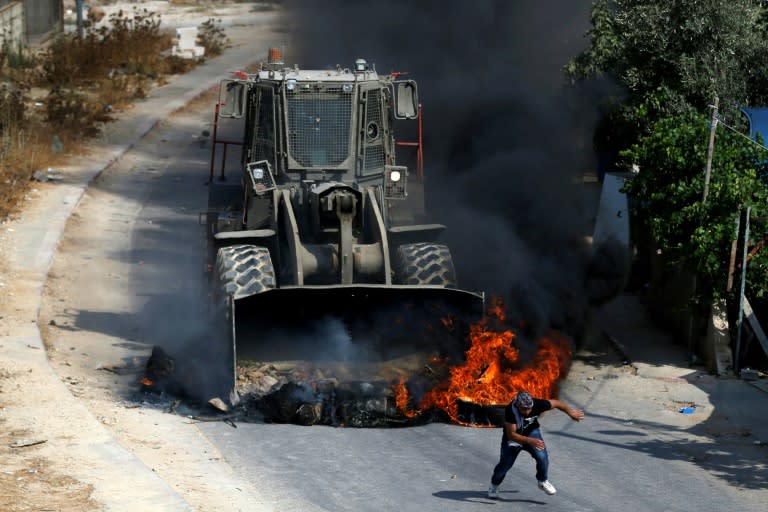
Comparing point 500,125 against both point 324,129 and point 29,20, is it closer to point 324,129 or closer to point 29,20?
point 324,129

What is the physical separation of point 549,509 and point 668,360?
205 inches

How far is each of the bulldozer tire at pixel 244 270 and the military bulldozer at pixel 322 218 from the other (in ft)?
0.04

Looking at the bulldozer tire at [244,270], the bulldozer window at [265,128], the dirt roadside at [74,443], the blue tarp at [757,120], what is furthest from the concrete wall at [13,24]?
the blue tarp at [757,120]

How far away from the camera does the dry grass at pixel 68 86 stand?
941 inches

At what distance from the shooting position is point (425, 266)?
13266mm

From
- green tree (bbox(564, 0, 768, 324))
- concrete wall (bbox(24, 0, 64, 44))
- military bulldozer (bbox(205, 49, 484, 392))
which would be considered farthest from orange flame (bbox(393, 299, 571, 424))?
concrete wall (bbox(24, 0, 64, 44))

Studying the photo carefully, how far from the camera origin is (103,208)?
2250cm

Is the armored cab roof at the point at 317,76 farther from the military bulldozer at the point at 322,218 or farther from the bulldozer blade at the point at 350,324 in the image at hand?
the bulldozer blade at the point at 350,324

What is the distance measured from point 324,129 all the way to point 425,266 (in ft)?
6.83

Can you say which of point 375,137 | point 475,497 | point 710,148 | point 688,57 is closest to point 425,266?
point 375,137

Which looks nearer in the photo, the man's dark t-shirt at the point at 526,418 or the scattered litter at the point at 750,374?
the man's dark t-shirt at the point at 526,418

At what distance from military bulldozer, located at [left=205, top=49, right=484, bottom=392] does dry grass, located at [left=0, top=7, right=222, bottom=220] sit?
8202mm

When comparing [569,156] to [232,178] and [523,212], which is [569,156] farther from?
[232,178]

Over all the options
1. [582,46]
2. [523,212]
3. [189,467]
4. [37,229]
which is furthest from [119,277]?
[582,46]
